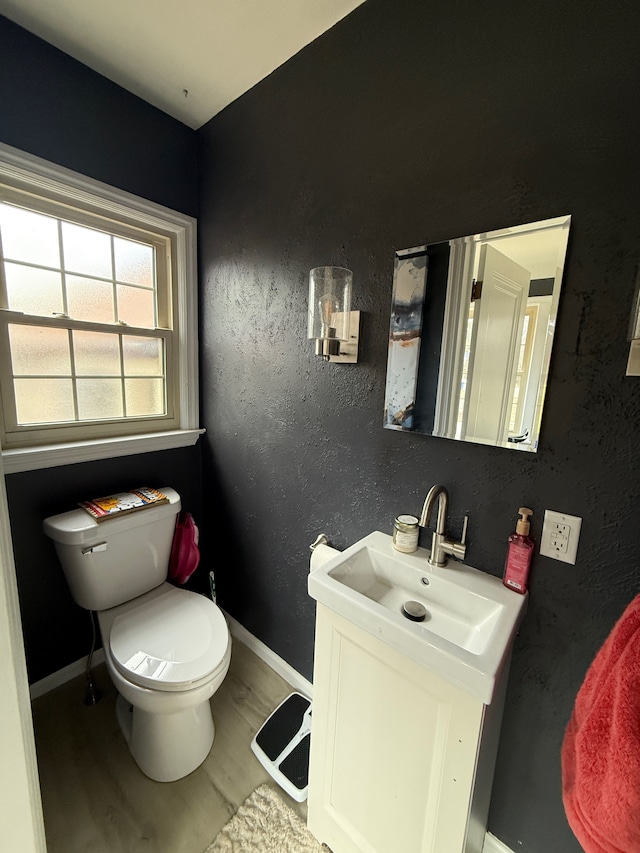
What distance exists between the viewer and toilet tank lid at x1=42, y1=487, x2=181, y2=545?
4.23ft

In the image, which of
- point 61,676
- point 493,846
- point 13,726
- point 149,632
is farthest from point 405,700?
point 61,676

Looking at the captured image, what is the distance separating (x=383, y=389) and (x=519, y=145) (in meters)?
0.69

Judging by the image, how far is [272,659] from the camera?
66.2 inches

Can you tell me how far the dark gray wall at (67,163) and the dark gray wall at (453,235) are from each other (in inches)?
10.6

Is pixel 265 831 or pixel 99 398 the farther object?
pixel 99 398

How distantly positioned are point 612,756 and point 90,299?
204 centimetres

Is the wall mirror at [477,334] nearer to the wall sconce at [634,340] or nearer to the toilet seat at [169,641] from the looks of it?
the wall sconce at [634,340]

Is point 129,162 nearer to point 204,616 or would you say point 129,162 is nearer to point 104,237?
point 104,237

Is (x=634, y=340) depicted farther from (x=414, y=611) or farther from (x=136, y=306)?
(x=136, y=306)

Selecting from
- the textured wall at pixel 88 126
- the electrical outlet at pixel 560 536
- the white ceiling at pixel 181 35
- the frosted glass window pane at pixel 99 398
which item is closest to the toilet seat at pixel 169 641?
the frosted glass window pane at pixel 99 398

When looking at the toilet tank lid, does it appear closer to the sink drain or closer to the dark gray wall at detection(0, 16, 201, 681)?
the dark gray wall at detection(0, 16, 201, 681)

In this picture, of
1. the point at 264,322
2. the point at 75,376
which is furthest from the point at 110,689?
the point at 264,322

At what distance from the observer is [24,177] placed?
124 centimetres

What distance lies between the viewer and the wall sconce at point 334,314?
116 centimetres
